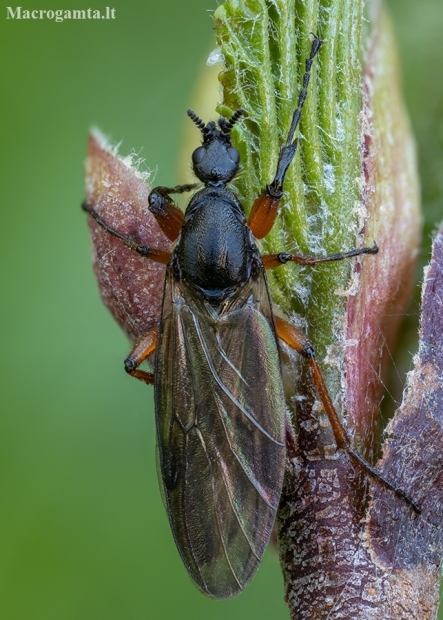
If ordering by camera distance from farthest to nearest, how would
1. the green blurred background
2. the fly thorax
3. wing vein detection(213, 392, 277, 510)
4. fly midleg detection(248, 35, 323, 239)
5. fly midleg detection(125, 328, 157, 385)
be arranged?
1. the green blurred background
2. the fly thorax
3. fly midleg detection(125, 328, 157, 385)
4. wing vein detection(213, 392, 277, 510)
5. fly midleg detection(248, 35, 323, 239)

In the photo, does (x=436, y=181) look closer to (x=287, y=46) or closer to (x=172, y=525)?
(x=287, y=46)

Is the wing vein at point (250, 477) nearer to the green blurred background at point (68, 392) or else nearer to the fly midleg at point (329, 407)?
the fly midleg at point (329, 407)

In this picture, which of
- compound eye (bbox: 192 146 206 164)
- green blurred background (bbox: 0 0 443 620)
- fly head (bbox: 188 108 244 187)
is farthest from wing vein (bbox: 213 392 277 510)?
green blurred background (bbox: 0 0 443 620)

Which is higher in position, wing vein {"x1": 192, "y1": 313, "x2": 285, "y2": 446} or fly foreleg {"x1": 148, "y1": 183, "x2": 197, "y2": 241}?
fly foreleg {"x1": 148, "y1": 183, "x2": 197, "y2": 241}

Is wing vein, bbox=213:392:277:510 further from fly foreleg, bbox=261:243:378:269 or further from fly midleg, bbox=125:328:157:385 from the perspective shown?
fly foreleg, bbox=261:243:378:269

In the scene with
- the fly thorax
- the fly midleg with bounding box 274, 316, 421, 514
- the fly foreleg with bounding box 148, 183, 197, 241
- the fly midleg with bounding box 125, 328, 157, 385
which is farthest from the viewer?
the fly thorax

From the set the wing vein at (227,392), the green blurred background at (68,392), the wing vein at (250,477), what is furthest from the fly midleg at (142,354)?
the green blurred background at (68,392)

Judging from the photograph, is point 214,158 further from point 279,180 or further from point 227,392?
point 227,392
